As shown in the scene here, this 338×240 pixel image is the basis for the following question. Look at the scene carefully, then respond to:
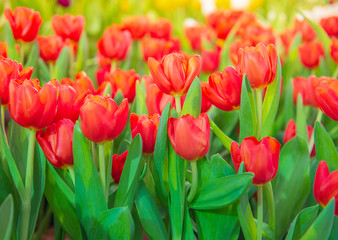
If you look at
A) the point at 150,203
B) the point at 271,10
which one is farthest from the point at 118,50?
the point at 271,10

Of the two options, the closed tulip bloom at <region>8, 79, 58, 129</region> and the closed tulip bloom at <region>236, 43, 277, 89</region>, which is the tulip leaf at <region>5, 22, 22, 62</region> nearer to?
the closed tulip bloom at <region>8, 79, 58, 129</region>

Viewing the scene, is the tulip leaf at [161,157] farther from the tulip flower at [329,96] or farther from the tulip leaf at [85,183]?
the tulip flower at [329,96]

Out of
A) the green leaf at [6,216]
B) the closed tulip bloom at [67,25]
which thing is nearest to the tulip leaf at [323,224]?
the green leaf at [6,216]

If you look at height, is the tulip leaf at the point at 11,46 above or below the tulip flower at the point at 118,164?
above

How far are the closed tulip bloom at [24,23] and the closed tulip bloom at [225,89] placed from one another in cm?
52

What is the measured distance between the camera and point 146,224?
2.05ft

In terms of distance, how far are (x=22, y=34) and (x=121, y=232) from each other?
1.96 feet

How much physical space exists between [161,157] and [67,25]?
740 millimetres

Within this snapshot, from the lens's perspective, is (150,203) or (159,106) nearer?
(150,203)

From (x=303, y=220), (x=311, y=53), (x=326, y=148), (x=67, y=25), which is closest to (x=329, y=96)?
(x=326, y=148)

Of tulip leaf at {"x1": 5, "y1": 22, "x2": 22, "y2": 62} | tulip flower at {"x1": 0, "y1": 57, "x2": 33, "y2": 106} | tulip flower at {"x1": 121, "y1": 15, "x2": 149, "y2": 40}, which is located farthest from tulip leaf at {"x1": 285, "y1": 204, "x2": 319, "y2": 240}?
tulip flower at {"x1": 121, "y1": 15, "x2": 149, "y2": 40}

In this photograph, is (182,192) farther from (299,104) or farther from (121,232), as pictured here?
(299,104)

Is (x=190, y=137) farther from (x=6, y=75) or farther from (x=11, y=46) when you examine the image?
(x=11, y=46)

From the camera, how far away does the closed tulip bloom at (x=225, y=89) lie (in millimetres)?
634
